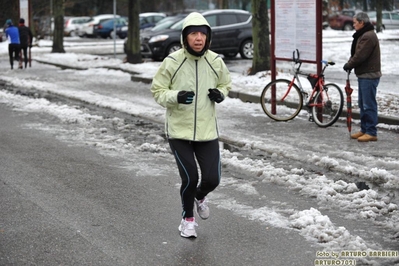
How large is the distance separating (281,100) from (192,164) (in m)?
7.63

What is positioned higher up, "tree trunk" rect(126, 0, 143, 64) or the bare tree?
the bare tree

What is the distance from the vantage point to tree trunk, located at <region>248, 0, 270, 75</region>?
1959cm

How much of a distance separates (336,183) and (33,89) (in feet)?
40.6

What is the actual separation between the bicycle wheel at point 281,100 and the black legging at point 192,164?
22.0 feet

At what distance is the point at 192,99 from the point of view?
6.27 m

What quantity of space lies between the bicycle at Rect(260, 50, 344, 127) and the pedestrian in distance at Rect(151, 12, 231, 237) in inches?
232

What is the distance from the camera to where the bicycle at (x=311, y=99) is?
484 inches

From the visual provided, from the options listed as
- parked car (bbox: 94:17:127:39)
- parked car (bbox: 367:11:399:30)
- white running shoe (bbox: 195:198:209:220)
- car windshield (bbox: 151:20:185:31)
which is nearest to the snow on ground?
white running shoe (bbox: 195:198:209:220)

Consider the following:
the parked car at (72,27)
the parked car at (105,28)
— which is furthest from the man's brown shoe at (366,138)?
the parked car at (72,27)

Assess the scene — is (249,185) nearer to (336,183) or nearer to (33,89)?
(336,183)

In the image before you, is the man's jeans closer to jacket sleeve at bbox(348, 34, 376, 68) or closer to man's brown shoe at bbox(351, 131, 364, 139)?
man's brown shoe at bbox(351, 131, 364, 139)

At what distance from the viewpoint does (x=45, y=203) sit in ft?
25.2

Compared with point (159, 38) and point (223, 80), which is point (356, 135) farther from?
point (159, 38)

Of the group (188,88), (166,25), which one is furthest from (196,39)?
(166,25)
